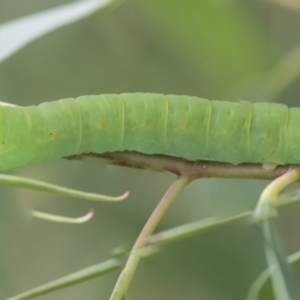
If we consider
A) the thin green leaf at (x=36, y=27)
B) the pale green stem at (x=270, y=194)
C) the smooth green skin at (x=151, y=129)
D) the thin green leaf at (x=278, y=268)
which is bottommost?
the thin green leaf at (x=278, y=268)

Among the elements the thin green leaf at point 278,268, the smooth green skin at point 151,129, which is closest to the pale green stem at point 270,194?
the thin green leaf at point 278,268

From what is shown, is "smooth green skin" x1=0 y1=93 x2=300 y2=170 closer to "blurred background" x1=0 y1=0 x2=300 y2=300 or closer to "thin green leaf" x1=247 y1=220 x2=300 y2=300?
"blurred background" x1=0 y1=0 x2=300 y2=300

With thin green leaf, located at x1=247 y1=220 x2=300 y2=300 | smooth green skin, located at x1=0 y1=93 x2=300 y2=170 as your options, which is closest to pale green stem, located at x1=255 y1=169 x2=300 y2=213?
thin green leaf, located at x1=247 y1=220 x2=300 y2=300

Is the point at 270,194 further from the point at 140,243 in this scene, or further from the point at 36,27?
the point at 36,27

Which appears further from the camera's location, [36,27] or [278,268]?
[36,27]

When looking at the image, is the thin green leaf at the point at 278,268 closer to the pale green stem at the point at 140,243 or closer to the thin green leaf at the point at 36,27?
the pale green stem at the point at 140,243

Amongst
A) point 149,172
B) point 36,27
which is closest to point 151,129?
point 149,172
